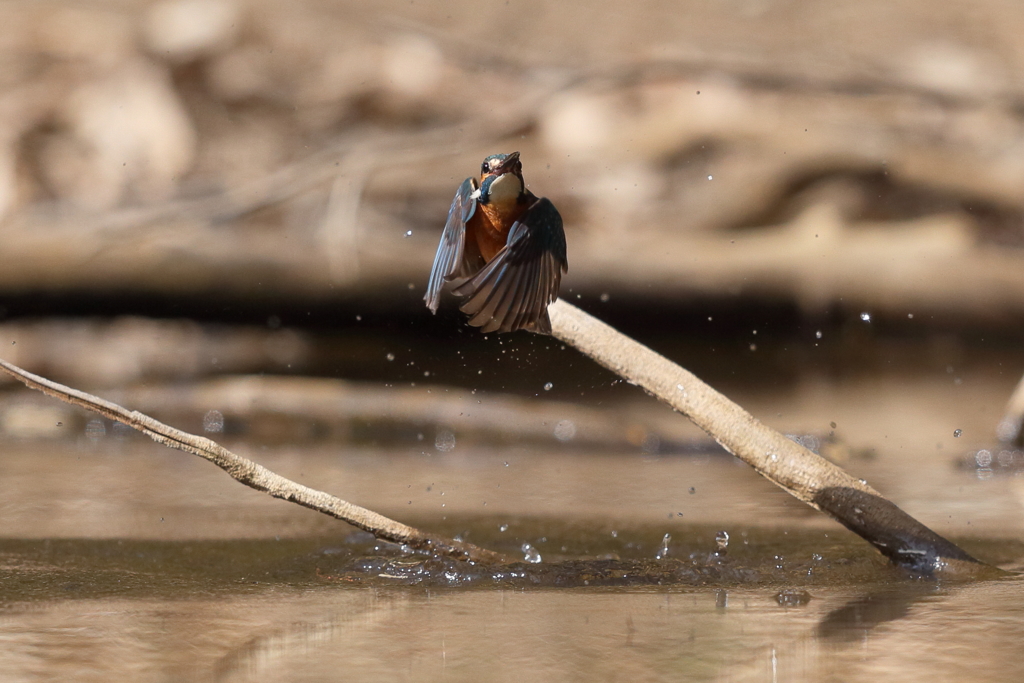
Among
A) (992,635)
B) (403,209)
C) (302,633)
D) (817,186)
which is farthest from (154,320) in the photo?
(992,635)

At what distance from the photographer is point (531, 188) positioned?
3980mm

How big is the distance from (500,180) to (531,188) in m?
2.67

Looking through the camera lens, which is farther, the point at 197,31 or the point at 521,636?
the point at 197,31

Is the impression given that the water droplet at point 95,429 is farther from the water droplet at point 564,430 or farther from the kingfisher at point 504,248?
the kingfisher at point 504,248

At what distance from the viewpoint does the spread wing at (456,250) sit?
4.63 feet

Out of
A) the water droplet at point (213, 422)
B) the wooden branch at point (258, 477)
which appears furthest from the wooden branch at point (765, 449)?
the water droplet at point (213, 422)

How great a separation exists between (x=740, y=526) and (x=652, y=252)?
1.98m

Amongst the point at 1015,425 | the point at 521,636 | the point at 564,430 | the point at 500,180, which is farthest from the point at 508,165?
the point at 1015,425

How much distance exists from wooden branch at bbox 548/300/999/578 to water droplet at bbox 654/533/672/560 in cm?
27

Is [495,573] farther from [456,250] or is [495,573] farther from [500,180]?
[500,180]

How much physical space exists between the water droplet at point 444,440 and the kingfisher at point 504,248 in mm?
1975

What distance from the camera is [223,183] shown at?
4.07 m

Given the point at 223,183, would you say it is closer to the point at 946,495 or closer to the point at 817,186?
the point at 817,186

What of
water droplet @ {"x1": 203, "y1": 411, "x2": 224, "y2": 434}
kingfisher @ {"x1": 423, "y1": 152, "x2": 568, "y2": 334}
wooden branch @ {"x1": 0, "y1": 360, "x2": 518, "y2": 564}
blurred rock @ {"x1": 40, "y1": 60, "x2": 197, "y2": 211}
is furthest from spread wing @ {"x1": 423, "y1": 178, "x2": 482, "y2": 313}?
blurred rock @ {"x1": 40, "y1": 60, "x2": 197, "y2": 211}
